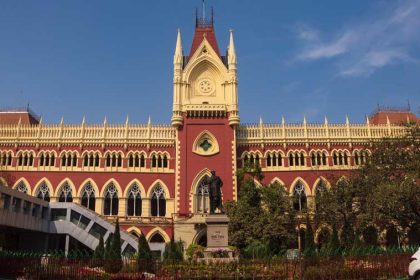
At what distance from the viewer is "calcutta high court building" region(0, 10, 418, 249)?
156 ft

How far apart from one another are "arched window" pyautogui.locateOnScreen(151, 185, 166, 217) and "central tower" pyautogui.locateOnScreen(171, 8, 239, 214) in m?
2.41

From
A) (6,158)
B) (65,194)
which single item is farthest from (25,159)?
(65,194)

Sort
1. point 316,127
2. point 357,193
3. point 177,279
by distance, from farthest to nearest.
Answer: point 316,127, point 357,193, point 177,279

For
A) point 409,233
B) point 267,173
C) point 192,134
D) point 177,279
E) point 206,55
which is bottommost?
point 177,279

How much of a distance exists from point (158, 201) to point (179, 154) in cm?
536

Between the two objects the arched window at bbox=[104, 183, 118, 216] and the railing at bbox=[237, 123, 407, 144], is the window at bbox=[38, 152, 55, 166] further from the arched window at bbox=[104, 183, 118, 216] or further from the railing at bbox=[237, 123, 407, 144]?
the railing at bbox=[237, 123, 407, 144]

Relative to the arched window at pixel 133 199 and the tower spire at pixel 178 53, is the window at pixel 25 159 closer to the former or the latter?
the arched window at pixel 133 199

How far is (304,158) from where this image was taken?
49.6 m

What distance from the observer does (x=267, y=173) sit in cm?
4909

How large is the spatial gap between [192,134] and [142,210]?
9.26m

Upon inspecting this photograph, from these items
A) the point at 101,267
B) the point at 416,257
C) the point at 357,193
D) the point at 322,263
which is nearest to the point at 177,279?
the point at 101,267

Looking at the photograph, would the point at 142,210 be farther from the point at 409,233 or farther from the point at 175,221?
the point at 409,233

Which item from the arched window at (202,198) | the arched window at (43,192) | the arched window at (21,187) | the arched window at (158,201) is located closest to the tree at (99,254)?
the arched window at (158,201)

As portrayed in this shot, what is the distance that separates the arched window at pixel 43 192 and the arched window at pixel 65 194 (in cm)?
131
